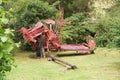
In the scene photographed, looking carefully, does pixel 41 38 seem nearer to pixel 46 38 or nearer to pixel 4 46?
pixel 46 38

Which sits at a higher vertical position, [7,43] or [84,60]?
[7,43]

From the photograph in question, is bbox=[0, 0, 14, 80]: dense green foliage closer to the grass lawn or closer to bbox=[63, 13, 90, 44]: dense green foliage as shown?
the grass lawn

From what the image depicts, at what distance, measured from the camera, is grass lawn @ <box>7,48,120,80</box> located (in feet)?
26.5

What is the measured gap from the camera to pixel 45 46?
1221cm

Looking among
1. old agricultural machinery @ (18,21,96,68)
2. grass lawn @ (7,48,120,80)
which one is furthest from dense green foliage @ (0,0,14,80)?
old agricultural machinery @ (18,21,96,68)

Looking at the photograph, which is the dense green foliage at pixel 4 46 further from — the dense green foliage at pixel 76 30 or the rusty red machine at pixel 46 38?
the dense green foliage at pixel 76 30

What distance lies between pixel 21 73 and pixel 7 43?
6685mm

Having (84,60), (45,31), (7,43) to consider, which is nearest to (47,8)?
(45,31)

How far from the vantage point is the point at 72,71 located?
8906 millimetres

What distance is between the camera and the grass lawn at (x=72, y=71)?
317 inches

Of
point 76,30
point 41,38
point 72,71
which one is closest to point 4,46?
point 72,71

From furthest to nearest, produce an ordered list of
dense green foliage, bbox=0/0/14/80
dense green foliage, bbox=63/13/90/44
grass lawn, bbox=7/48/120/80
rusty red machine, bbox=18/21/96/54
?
dense green foliage, bbox=63/13/90/44 → rusty red machine, bbox=18/21/96/54 → grass lawn, bbox=7/48/120/80 → dense green foliage, bbox=0/0/14/80

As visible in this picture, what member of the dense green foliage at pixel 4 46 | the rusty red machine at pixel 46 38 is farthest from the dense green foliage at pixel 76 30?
the dense green foliage at pixel 4 46

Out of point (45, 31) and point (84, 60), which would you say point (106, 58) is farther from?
point (45, 31)
